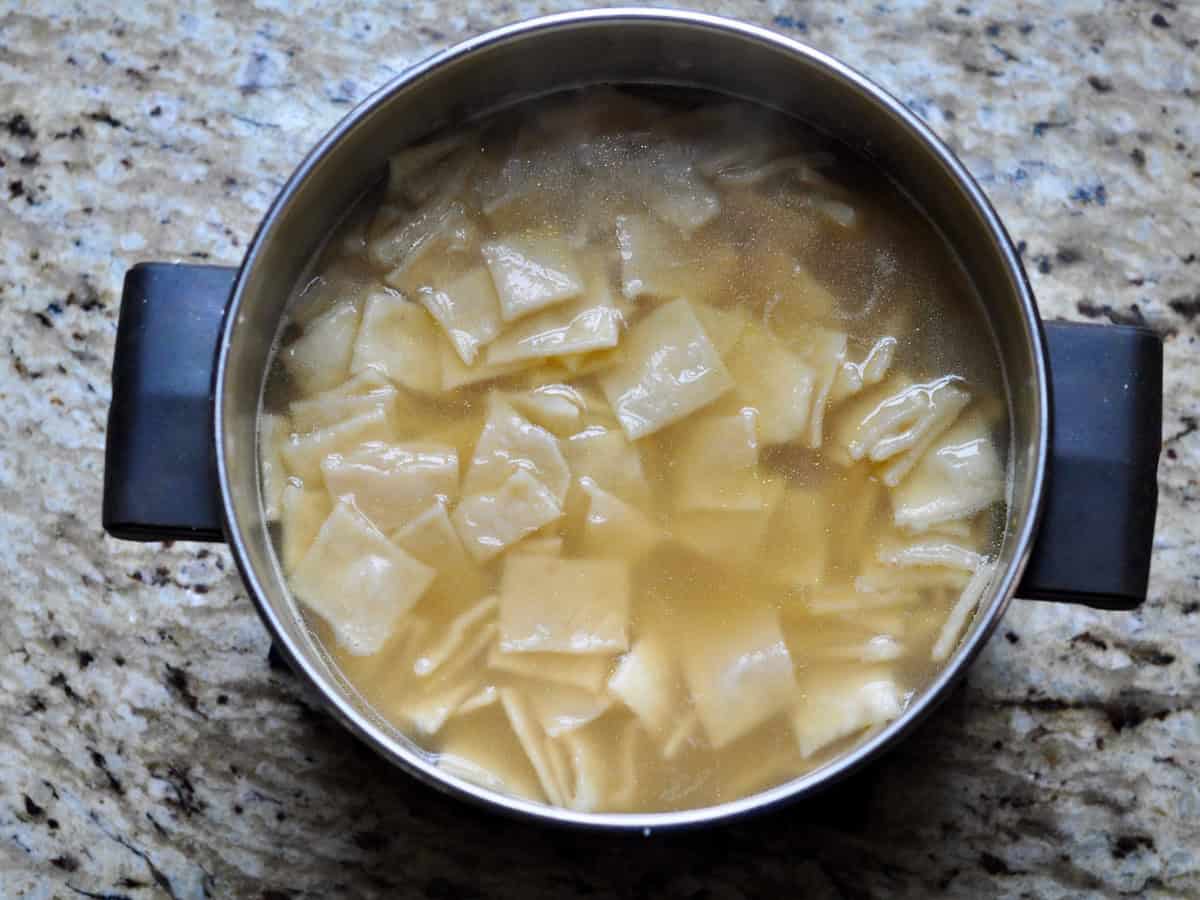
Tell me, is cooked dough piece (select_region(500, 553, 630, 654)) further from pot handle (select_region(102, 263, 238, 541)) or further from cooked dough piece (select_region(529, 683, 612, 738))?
pot handle (select_region(102, 263, 238, 541))

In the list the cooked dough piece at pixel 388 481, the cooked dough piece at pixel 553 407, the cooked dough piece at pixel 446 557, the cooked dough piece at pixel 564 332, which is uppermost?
the cooked dough piece at pixel 564 332

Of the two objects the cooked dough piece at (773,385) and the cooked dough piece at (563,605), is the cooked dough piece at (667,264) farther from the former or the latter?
the cooked dough piece at (563,605)

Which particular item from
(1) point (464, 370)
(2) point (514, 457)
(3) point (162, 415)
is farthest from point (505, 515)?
(3) point (162, 415)

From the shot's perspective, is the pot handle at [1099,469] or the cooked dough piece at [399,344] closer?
the pot handle at [1099,469]

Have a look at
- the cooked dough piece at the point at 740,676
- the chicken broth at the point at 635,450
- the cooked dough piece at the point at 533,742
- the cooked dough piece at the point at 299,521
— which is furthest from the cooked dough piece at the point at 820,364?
the cooked dough piece at the point at 299,521

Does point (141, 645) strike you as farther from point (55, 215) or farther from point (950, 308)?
point (950, 308)

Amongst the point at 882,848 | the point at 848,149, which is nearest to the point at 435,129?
the point at 848,149
